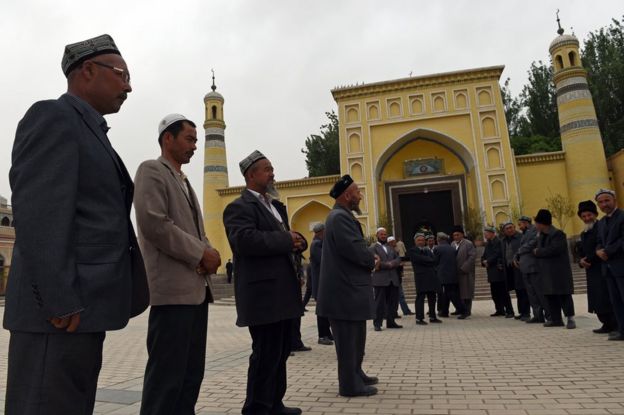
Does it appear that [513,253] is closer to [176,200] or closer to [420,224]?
[176,200]

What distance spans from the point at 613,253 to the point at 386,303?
408 centimetres

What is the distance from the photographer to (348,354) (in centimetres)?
352

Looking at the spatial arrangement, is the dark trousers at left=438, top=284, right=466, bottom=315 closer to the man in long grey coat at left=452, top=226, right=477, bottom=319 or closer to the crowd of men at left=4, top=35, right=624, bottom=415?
the man in long grey coat at left=452, top=226, right=477, bottom=319

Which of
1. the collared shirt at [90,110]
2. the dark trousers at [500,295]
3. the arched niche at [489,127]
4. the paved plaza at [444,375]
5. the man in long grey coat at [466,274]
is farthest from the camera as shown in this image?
the arched niche at [489,127]

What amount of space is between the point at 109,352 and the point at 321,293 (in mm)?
4434

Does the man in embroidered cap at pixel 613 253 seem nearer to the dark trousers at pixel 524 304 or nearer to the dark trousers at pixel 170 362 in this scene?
the dark trousers at pixel 524 304

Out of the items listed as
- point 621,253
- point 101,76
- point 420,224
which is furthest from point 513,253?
point 420,224

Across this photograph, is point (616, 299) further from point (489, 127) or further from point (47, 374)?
point (489, 127)

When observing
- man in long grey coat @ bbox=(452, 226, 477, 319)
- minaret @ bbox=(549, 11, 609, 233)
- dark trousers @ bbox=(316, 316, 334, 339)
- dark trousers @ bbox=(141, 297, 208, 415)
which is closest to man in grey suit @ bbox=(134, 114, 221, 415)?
dark trousers @ bbox=(141, 297, 208, 415)

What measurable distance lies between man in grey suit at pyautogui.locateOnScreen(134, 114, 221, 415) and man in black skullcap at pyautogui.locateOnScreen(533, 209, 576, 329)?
6307mm

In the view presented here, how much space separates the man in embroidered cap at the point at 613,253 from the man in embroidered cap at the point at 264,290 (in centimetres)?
435

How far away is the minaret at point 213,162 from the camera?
88.8 feet

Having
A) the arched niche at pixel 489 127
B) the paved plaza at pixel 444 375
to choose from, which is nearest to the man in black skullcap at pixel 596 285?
the paved plaza at pixel 444 375

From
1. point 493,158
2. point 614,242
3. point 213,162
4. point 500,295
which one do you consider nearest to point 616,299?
point 614,242
